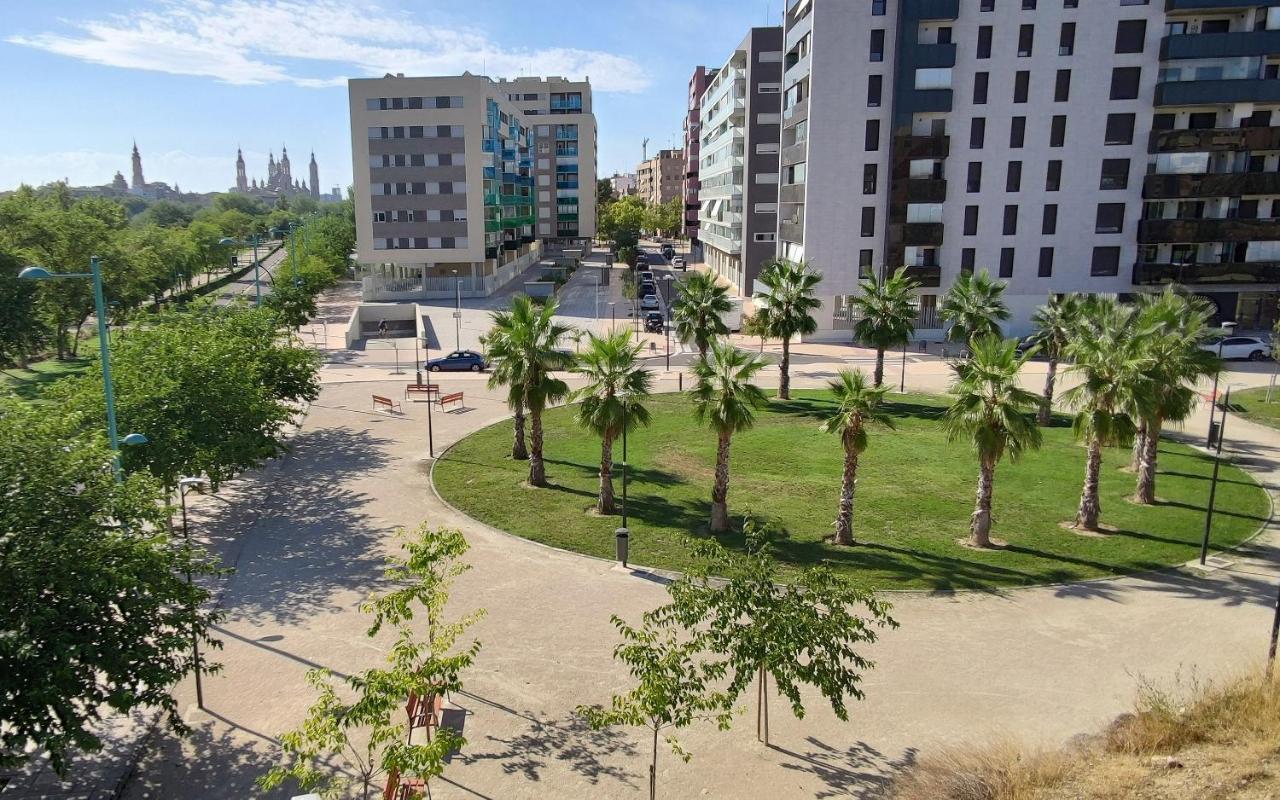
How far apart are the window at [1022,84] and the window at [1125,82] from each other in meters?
5.15

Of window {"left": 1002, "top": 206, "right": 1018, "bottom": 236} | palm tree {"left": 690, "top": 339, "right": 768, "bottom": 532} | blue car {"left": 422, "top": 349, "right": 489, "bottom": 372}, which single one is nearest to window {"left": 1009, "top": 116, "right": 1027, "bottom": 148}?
window {"left": 1002, "top": 206, "right": 1018, "bottom": 236}

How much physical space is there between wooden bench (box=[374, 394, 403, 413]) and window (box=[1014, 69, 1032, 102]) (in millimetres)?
42508

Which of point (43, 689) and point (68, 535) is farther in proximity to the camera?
point (68, 535)

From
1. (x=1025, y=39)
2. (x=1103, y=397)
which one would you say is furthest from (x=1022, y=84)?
(x=1103, y=397)

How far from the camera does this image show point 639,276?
8675 cm

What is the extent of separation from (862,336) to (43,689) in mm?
33255

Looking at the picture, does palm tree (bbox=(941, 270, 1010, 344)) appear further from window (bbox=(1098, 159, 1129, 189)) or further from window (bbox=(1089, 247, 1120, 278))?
window (bbox=(1098, 159, 1129, 189))

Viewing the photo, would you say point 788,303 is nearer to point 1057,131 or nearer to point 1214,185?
point 1057,131

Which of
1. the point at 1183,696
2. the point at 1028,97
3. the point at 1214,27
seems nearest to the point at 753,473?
the point at 1183,696

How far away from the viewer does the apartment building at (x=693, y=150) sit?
395 feet

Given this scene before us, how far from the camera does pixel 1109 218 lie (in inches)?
2140

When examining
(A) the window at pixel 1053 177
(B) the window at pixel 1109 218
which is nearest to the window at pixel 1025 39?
(A) the window at pixel 1053 177

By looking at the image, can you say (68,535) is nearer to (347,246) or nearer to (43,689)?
(43,689)

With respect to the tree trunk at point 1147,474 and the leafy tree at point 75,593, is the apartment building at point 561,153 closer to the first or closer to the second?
the tree trunk at point 1147,474
